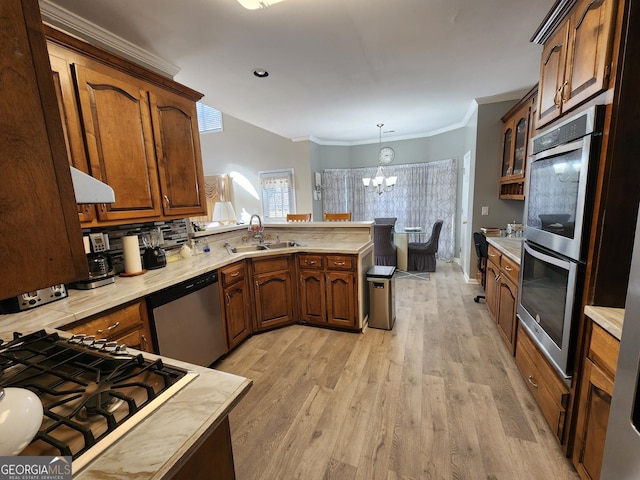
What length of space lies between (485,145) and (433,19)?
2335mm

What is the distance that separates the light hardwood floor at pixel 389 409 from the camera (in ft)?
4.81

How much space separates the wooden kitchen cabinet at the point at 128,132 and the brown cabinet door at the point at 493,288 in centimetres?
292

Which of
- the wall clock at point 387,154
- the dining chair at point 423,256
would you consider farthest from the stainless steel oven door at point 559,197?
the wall clock at point 387,154

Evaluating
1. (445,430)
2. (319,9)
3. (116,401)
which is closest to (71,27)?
(319,9)

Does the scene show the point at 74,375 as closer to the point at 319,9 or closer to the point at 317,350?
the point at 317,350

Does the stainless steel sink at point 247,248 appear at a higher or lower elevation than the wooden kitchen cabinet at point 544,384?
higher

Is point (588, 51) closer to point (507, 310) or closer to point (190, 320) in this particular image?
point (507, 310)

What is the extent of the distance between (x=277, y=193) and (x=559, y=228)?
17.9 ft

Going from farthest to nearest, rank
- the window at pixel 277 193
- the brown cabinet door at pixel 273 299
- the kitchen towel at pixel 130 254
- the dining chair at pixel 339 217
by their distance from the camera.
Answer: the window at pixel 277 193 < the dining chair at pixel 339 217 < the brown cabinet door at pixel 273 299 < the kitchen towel at pixel 130 254

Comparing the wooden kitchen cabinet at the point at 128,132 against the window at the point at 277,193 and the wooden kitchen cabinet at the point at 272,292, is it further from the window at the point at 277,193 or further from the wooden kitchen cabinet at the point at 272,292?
the window at the point at 277,193

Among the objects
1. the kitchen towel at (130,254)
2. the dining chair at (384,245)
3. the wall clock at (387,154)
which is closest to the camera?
the kitchen towel at (130,254)

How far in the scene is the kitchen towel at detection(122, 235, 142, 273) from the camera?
80.4 inches

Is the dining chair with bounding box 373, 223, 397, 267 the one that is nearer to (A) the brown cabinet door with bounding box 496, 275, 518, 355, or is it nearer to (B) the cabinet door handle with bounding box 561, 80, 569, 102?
(A) the brown cabinet door with bounding box 496, 275, 518, 355

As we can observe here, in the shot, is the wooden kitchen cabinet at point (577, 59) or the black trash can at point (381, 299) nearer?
the wooden kitchen cabinet at point (577, 59)
